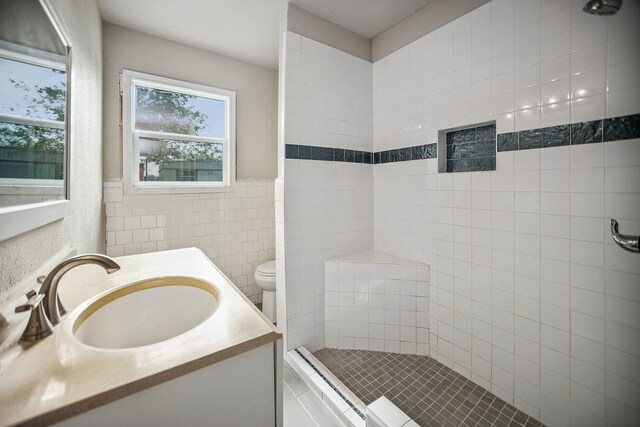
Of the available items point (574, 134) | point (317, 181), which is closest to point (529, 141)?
point (574, 134)

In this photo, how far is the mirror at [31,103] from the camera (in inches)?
28.1

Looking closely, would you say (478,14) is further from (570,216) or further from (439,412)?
(439,412)

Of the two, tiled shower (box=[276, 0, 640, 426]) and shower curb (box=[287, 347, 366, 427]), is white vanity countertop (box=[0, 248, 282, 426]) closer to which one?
shower curb (box=[287, 347, 366, 427])

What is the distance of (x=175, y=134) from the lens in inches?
98.0

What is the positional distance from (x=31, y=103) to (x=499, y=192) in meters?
2.22

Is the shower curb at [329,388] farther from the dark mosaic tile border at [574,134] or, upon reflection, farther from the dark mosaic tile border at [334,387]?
the dark mosaic tile border at [574,134]

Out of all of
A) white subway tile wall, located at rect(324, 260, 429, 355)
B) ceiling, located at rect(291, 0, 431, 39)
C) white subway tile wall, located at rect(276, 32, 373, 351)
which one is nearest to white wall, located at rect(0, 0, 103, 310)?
white subway tile wall, located at rect(276, 32, 373, 351)

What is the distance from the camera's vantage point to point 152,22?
7.09 ft

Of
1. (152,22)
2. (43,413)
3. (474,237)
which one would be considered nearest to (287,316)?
(474,237)

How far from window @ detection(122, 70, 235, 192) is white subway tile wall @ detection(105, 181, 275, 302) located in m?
0.15

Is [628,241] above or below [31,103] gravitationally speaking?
below

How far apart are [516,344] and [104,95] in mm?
3472

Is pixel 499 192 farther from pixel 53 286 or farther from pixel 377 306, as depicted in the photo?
pixel 53 286

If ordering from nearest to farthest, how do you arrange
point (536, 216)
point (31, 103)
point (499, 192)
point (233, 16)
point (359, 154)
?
point (31, 103)
point (536, 216)
point (499, 192)
point (233, 16)
point (359, 154)
